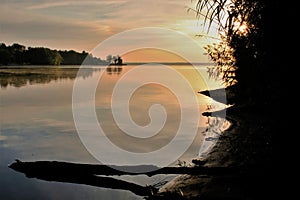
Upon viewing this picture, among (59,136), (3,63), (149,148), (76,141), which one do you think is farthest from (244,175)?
(3,63)

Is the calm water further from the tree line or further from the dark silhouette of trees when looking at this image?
the tree line

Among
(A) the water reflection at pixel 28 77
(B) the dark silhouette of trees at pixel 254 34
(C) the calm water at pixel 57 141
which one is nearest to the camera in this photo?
(B) the dark silhouette of trees at pixel 254 34

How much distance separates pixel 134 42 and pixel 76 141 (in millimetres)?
5088

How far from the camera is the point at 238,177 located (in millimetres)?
7828

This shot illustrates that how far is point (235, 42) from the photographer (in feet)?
31.3

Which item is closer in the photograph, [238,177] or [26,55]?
[238,177]

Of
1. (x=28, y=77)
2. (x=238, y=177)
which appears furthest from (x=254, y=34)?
(x=28, y=77)

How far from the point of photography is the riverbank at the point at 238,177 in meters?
7.22

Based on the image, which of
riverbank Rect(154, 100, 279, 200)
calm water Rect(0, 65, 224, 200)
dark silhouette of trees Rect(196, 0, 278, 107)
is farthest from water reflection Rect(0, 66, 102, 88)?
dark silhouette of trees Rect(196, 0, 278, 107)

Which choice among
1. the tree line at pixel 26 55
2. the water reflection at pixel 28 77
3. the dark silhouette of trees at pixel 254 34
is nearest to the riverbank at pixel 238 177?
the dark silhouette of trees at pixel 254 34

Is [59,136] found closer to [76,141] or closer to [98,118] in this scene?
[76,141]

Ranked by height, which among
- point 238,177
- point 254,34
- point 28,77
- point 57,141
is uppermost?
point 254,34

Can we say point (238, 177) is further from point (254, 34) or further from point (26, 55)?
point (26, 55)

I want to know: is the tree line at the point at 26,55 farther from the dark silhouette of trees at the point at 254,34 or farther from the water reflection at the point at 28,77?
the dark silhouette of trees at the point at 254,34
